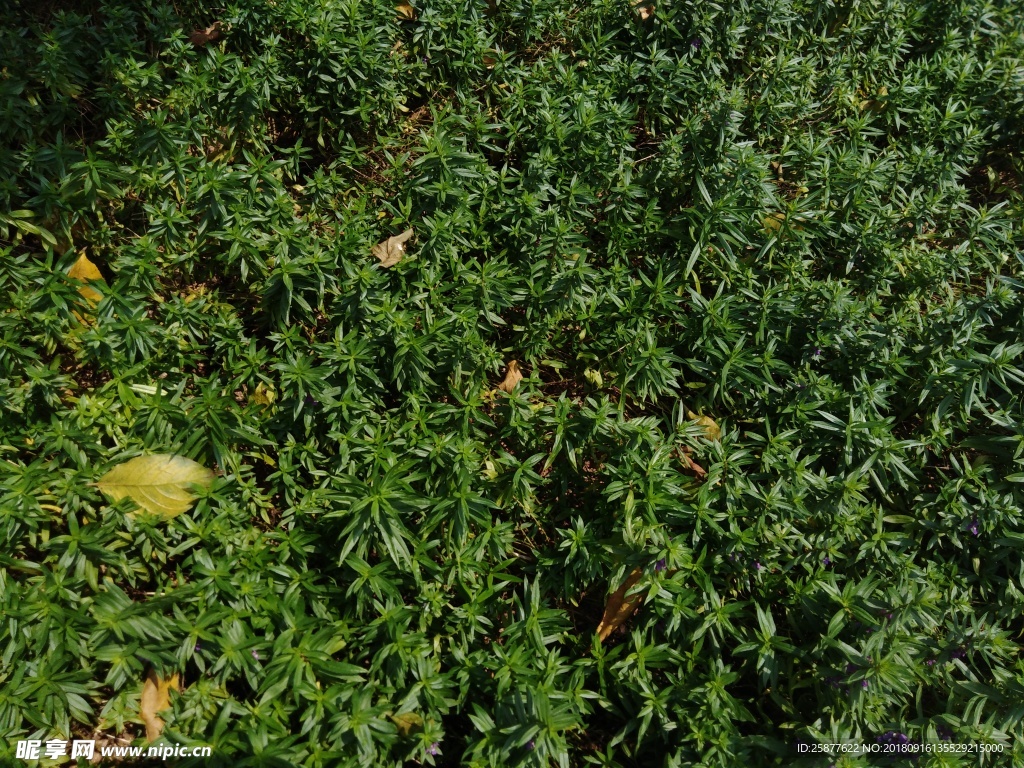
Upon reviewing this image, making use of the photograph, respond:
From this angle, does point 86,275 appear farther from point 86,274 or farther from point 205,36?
point 205,36

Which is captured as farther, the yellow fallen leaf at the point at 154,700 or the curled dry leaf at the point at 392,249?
the curled dry leaf at the point at 392,249

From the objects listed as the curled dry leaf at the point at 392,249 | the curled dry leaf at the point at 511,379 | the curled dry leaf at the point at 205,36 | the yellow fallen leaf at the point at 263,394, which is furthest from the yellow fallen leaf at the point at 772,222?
the curled dry leaf at the point at 205,36

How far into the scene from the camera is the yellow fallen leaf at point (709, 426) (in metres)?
3.41

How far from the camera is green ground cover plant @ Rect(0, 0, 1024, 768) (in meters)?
2.67

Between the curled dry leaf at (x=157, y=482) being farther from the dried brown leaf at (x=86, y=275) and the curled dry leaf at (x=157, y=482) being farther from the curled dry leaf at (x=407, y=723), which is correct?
the curled dry leaf at (x=407, y=723)

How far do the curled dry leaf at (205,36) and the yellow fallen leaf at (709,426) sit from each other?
3.16 metres

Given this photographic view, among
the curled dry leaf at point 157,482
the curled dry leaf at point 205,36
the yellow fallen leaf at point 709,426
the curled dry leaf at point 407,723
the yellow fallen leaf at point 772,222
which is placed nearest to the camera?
the curled dry leaf at point 407,723

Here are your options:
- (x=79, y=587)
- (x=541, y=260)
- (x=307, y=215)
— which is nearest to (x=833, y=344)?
(x=541, y=260)

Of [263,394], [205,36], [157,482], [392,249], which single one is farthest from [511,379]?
[205,36]

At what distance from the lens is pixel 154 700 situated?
2.63 m

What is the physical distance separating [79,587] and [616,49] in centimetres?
373

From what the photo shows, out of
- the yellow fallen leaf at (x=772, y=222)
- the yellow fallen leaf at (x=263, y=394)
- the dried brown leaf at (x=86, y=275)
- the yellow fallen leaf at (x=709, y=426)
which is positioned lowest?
the yellow fallen leaf at (x=709, y=426)

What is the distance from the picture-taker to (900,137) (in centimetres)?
452

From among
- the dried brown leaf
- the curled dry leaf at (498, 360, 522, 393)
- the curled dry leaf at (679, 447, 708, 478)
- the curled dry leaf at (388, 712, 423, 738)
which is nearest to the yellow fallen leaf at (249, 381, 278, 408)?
the dried brown leaf
